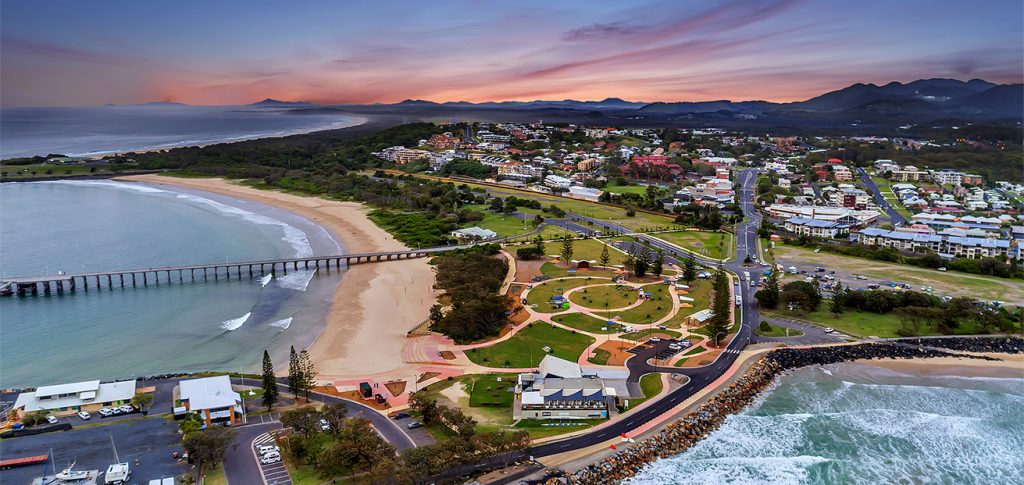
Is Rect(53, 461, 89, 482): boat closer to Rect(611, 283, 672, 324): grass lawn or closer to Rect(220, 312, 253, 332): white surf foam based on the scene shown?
Rect(220, 312, 253, 332): white surf foam

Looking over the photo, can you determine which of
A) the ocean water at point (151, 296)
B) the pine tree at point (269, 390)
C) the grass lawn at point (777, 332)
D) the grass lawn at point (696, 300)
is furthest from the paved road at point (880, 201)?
the pine tree at point (269, 390)

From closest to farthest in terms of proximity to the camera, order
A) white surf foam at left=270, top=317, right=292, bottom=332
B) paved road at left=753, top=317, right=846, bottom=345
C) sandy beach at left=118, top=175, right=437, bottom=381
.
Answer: sandy beach at left=118, top=175, right=437, bottom=381 < paved road at left=753, top=317, right=846, bottom=345 < white surf foam at left=270, top=317, right=292, bottom=332

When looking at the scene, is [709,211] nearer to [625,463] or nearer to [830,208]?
[830,208]

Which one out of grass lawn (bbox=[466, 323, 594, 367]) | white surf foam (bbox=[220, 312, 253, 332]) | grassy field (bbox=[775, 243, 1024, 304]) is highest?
grassy field (bbox=[775, 243, 1024, 304])

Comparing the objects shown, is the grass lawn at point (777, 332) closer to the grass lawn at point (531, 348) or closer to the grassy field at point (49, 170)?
the grass lawn at point (531, 348)

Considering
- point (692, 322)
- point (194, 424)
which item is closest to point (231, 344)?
point (194, 424)

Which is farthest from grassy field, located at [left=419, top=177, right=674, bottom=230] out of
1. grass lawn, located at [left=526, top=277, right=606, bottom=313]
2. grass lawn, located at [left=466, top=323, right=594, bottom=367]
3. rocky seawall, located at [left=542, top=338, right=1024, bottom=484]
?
rocky seawall, located at [left=542, top=338, right=1024, bottom=484]
